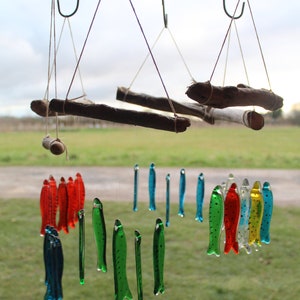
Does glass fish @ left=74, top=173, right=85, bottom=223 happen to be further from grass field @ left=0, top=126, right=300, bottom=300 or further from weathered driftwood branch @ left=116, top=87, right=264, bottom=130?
weathered driftwood branch @ left=116, top=87, right=264, bottom=130

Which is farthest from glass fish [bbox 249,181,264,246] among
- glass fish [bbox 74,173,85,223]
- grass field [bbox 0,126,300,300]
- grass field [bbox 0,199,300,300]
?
grass field [bbox 0,199,300,300]

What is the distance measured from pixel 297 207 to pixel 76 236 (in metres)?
1.41

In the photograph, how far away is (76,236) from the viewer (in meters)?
2.52

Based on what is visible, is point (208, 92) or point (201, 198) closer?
point (208, 92)

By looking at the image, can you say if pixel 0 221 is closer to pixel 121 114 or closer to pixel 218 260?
pixel 218 260

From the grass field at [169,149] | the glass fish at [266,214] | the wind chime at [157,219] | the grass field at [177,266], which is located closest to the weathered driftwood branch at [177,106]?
the wind chime at [157,219]

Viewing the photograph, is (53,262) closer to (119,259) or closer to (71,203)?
(119,259)

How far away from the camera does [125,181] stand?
3.79 meters

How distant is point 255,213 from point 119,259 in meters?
0.37

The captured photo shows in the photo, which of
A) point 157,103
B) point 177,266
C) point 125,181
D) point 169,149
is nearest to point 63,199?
point 157,103

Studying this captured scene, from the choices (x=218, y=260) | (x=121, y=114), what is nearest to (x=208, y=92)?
(x=121, y=114)

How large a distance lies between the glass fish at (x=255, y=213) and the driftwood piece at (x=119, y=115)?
0.31 m

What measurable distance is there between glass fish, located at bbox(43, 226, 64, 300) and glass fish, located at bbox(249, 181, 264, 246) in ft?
1.50

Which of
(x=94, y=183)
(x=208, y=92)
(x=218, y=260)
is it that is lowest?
(x=218, y=260)
